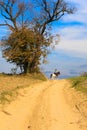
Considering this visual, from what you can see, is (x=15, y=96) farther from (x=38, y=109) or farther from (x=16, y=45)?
(x=16, y=45)

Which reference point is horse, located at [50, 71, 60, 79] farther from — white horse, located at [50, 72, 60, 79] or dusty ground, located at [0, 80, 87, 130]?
dusty ground, located at [0, 80, 87, 130]

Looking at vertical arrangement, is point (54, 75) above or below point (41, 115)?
below

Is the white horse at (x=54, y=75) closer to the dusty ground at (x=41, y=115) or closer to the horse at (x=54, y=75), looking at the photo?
the horse at (x=54, y=75)

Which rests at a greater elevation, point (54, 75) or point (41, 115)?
point (41, 115)

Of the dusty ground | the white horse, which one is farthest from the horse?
the dusty ground

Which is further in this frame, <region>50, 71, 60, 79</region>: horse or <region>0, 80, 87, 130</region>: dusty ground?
<region>50, 71, 60, 79</region>: horse

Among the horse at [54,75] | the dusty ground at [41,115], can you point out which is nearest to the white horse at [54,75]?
the horse at [54,75]

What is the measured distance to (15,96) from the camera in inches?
814

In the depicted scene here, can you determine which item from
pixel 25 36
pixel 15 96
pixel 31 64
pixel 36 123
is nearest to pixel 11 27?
pixel 25 36

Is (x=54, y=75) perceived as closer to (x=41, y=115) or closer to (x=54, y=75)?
(x=54, y=75)

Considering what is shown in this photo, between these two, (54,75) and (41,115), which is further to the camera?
(54,75)

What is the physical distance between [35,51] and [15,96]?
2206 centimetres

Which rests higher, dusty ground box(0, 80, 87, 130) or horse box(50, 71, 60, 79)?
dusty ground box(0, 80, 87, 130)

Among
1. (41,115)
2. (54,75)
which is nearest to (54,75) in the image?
(54,75)
